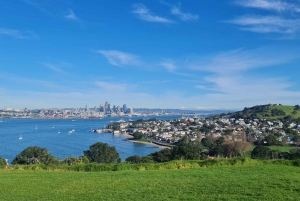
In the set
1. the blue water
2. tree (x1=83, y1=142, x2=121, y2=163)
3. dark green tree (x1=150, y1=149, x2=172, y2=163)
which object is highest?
dark green tree (x1=150, y1=149, x2=172, y2=163)

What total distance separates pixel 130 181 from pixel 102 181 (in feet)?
3.03

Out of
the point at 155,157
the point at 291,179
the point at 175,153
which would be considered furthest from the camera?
the point at 155,157

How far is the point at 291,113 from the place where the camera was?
8712cm

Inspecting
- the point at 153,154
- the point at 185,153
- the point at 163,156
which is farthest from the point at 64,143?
the point at 185,153

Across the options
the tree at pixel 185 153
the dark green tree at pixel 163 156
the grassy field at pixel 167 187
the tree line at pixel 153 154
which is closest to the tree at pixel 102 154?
the tree line at pixel 153 154

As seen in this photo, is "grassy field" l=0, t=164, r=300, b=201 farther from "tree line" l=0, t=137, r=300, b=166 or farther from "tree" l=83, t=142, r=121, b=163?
"tree" l=83, t=142, r=121, b=163

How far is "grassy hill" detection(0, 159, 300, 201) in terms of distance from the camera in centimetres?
635

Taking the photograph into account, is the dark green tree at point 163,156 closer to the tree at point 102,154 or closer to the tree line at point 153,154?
the tree line at point 153,154

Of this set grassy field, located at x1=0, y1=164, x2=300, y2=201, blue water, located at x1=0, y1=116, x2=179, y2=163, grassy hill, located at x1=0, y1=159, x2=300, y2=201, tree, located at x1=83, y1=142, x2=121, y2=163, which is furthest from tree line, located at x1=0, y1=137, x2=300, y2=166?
blue water, located at x1=0, y1=116, x2=179, y2=163

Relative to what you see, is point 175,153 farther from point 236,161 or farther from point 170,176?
point 170,176

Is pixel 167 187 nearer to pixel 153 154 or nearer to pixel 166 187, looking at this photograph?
pixel 166 187

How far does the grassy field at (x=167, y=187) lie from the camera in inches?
250

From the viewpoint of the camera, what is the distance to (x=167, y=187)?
7.31 metres

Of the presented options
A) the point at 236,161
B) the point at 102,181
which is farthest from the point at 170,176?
the point at 236,161
